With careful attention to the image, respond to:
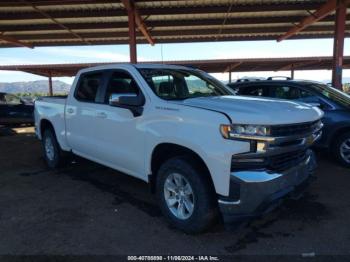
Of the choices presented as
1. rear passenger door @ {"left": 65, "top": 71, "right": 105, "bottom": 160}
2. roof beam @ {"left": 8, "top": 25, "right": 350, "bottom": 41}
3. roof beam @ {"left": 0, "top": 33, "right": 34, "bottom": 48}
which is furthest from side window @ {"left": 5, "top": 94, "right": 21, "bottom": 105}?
rear passenger door @ {"left": 65, "top": 71, "right": 105, "bottom": 160}

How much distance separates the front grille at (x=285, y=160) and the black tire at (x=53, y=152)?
14.7ft

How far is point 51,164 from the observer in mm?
6812

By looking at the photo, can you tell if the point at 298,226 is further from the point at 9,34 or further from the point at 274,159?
the point at 9,34

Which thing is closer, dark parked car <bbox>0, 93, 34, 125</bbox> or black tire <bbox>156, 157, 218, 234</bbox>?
black tire <bbox>156, 157, 218, 234</bbox>

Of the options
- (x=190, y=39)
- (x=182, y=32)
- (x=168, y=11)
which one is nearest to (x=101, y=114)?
(x=168, y=11)

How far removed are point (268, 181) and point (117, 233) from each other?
184 cm

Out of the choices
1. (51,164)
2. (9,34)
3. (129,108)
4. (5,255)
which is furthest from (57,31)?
(5,255)

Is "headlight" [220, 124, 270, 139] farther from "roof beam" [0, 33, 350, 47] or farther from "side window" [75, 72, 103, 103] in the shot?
"roof beam" [0, 33, 350, 47]

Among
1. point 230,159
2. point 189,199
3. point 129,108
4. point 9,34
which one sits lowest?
point 189,199

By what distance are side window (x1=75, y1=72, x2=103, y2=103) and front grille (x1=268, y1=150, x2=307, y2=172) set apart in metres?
2.98

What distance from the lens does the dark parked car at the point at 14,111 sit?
549 inches

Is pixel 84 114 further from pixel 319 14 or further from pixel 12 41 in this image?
pixel 12 41

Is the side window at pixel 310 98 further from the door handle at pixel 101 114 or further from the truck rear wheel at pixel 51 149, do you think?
the truck rear wheel at pixel 51 149

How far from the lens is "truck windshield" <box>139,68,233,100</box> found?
4.34 m
